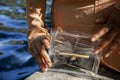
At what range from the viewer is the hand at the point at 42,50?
5.60 feet

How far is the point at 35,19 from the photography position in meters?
1.85

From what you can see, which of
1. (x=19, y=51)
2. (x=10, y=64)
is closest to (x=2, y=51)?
(x=19, y=51)

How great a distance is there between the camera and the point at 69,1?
172 cm

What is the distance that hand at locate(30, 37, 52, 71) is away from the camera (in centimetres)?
171

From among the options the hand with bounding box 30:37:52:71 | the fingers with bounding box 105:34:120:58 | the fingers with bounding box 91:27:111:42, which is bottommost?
the hand with bounding box 30:37:52:71

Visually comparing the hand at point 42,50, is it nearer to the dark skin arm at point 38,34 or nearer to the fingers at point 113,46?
the dark skin arm at point 38,34

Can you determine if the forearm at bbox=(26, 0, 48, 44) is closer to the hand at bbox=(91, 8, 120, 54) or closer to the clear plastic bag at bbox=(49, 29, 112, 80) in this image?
the clear plastic bag at bbox=(49, 29, 112, 80)

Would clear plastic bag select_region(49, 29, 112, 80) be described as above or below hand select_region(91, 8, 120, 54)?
below

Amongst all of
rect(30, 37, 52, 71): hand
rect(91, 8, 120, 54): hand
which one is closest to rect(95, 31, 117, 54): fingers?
rect(91, 8, 120, 54): hand

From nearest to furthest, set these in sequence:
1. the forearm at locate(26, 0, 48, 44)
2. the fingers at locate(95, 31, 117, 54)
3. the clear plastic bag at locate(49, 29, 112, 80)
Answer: the fingers at locate(95, 31, 117, 54)
the clear plastic bag at locate(49, 29, 112, 80)
the forearm at locate(26, 0, 48, 44)

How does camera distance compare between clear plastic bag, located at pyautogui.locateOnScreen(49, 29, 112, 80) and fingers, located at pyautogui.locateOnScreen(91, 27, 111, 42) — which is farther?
clear plastic bag, located at pyautogui.locateOnScreen(49, 29, 112, 80)

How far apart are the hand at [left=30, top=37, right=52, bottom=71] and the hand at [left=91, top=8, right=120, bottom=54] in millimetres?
272

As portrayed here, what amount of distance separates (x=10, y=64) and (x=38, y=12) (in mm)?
618

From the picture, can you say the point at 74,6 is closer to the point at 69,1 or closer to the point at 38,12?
the point at 69,1
